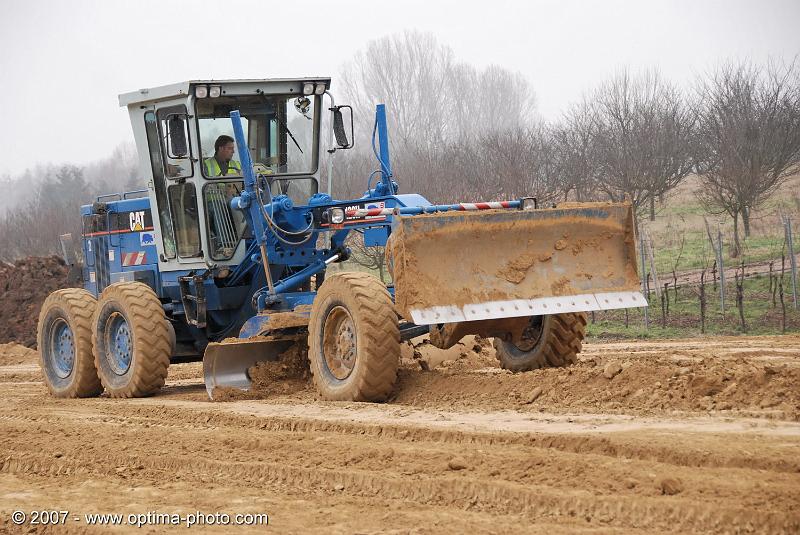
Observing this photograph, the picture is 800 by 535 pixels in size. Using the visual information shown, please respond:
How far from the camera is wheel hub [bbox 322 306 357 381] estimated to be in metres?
9.52

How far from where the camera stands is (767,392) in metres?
7.72

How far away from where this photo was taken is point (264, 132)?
11.8 m

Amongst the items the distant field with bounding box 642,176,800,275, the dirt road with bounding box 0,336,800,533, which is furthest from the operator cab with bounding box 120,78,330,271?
the distant field with bounding box 642,176,800,275

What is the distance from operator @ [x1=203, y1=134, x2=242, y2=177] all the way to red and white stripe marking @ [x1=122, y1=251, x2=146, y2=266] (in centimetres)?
188

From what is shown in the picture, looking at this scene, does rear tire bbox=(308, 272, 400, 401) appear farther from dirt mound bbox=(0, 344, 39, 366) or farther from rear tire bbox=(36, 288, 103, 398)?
dirt mound bbox=(0, 344, 39, 366)

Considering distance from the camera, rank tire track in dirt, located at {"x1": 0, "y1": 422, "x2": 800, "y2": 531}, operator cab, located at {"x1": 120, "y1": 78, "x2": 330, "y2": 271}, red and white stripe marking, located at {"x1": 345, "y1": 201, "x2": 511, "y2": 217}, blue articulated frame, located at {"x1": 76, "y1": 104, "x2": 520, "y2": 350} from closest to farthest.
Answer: tire track in dirt, located at {"x1": 0, "y1": 422, "x2": 800, "y2": 531} → red and white stripe marking, located at {"x1": 345, "y1": 201, "x2": 511, "y2": 217} → blue articulated frame, located at {"x1": 76, "y1": 104, "x2": 520, "y2": 350} → operator cab, located at {"x1": 120, "y1": 78, "x2": 330, "y2": 271}

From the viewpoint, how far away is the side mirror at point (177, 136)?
1095cm

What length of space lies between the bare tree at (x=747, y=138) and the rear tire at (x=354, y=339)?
15718 mm

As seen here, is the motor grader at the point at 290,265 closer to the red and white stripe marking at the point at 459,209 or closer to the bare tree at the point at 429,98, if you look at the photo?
the red and white stripe marking at the point at 459,209

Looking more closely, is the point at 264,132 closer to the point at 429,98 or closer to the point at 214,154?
the point at 214,154

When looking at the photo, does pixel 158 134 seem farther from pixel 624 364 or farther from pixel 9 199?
pixel 9 199

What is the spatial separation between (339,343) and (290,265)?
180 cm


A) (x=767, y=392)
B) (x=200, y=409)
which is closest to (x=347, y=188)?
(x=200, y=409)

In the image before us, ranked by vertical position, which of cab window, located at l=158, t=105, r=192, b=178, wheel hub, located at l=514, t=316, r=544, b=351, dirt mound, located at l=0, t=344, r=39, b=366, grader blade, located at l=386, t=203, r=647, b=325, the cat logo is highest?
cab window, located at l=158, t=105, r=192, b=178
